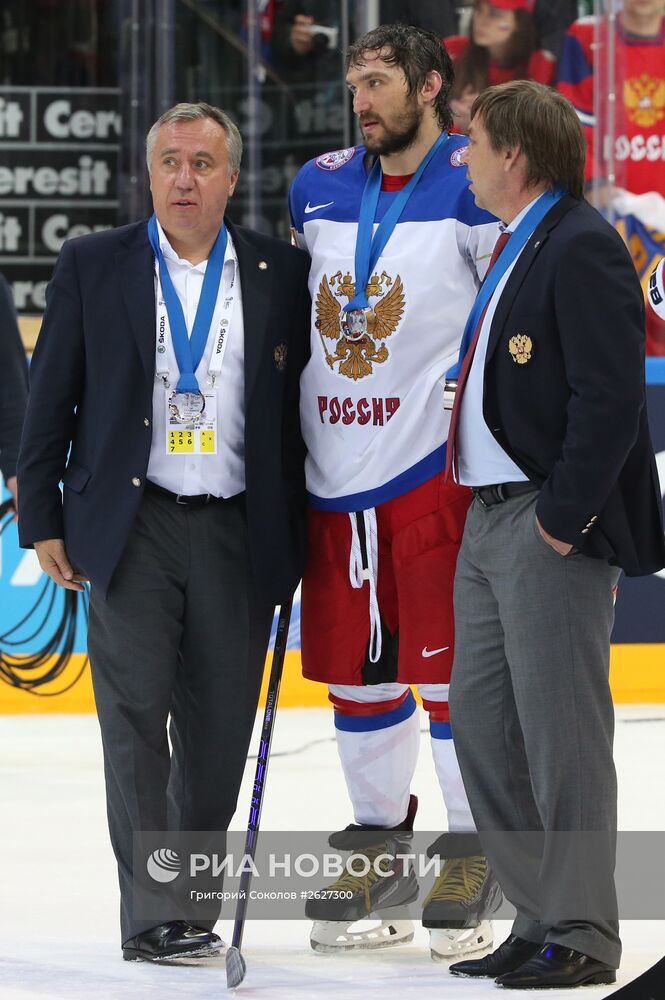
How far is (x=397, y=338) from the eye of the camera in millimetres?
3123

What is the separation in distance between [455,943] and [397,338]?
1.11 m

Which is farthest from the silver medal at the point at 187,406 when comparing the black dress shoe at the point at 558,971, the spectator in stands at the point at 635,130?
the spectator in stands at the point at 635,130

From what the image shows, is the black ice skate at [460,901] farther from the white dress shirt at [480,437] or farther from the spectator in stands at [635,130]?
the spectator in stands at [635,130]

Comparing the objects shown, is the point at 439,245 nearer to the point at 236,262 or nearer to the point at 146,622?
the point at 236,262

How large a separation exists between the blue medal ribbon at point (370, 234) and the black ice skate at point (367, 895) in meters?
1.03

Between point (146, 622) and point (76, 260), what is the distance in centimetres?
68

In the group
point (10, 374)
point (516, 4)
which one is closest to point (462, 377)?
point (10, 374)

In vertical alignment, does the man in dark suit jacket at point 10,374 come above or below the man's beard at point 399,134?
below

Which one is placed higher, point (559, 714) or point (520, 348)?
point (520, 348)

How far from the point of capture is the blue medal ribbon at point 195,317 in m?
3.01

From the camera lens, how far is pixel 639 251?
6.94 meters

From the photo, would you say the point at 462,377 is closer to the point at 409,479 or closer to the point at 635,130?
the point at 409,479

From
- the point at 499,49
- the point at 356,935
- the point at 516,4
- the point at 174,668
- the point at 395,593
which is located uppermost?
the point at 516,4

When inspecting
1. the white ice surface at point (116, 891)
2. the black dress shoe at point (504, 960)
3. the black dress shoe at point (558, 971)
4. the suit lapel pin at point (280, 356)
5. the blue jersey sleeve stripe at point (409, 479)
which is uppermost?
the suit lapel pin at point (280, 356)
